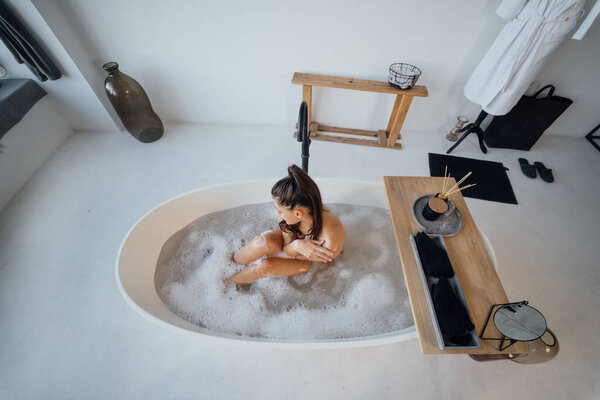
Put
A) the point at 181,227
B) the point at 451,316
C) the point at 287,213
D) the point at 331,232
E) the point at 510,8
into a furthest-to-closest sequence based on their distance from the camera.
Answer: the point at 181,227
the point at 510,8
the point at 331,232
the point at 287,213
the point at 451,316

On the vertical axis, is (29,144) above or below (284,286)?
above

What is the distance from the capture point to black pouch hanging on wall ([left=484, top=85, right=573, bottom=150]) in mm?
2023

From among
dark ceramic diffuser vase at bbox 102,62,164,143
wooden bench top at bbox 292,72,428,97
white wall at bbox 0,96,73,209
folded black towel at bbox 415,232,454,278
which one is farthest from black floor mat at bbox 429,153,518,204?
white wall at bbox 0,96,73,209

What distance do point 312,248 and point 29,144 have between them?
7.52 ft

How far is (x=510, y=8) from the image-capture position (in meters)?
1.49

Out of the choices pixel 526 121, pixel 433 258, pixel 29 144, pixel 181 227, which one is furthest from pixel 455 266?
pixel 29 144

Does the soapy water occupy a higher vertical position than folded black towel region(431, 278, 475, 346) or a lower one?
lower

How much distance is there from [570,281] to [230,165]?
2.42 m

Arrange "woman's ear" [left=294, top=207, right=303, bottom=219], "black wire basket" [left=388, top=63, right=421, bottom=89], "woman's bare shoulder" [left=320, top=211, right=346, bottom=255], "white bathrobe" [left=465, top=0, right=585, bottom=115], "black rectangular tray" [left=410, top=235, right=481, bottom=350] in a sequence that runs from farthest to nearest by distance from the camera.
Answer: "black wire basket" [left=388, top=63, right=421, bottom=89] < "white bathrobe" [left=465, top=0, right=585, bottom=115] < "woman's bare shoulder" [left=320, top=211, right=346, bottom=255] < "woman's ear" [left=294, top=207, right=303, bottom=219] < "black rectangular tray" [left=410, top=235, right=481, bottom=350]

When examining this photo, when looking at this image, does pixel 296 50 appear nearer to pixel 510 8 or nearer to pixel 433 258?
pixel 510 8

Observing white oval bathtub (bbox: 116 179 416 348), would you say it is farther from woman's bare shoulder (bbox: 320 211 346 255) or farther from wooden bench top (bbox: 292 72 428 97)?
wooden bench top (bbox: 292 72 428 97)

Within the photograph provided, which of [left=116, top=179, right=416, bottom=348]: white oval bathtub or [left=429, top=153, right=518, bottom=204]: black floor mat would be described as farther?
[left=429, top=153, right=518, bottom=204]: black floor mat

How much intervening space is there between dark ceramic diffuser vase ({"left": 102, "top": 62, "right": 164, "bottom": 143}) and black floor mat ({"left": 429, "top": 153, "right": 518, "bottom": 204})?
7.78 feet

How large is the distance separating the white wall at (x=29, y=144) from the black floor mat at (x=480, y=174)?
3.10m
